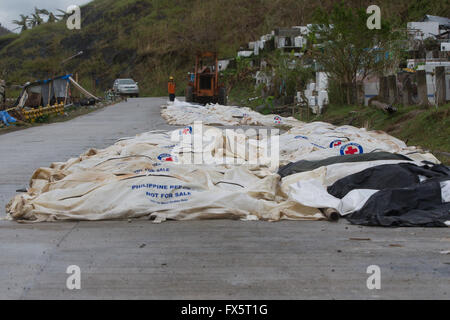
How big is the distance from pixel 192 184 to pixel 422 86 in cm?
931

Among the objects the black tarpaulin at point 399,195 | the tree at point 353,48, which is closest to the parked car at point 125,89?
the tree at point 353,48

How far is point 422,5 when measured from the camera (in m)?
31.0

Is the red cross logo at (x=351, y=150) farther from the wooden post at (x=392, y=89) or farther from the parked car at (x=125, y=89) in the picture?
the parked car at (x=125, y=89)

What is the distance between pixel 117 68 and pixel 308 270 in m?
65.8

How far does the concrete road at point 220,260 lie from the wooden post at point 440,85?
8121 mm

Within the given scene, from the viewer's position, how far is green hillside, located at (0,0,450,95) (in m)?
52.1

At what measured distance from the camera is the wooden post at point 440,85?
1277 centimetres

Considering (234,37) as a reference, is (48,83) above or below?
below

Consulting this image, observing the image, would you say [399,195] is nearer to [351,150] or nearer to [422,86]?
[351,150]

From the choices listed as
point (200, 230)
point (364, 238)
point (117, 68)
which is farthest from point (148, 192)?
point (117, 68)

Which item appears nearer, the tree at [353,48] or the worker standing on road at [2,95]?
the tree at [353,48]

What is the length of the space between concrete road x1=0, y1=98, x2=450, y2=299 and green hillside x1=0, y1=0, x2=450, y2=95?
113ft

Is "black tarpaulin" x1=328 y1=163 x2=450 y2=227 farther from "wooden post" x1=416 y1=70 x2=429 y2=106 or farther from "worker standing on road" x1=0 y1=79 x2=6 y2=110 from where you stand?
"worker standing on road" x1=0 y1=79 x2=6 y2=110
